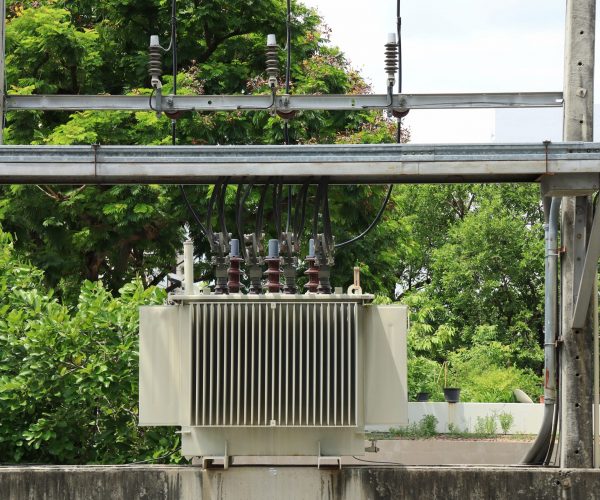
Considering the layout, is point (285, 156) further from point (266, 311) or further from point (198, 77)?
point (198, 77)

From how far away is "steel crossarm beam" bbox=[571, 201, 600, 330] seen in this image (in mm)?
9008

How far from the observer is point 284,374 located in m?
8.61

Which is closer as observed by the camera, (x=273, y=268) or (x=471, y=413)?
(x=273, y=268)

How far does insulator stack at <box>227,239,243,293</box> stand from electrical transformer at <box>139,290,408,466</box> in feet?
1.13

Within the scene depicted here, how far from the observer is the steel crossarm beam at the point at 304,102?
975cm

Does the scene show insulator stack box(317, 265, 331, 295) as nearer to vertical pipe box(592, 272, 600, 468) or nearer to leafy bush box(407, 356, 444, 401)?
vertical pipe box(592, 272, 600, 468)

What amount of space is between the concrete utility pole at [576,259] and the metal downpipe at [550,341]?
0.10 meters

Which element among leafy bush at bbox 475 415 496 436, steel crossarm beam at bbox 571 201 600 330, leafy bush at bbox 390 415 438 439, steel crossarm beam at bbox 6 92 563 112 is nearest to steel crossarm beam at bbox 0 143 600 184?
steel crossarm beam at bbox 571 201 600 330

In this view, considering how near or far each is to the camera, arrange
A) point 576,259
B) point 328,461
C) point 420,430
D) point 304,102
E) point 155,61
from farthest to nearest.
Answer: point 420,430
point 155,61
point 304,102
point 576,259
point 328,461

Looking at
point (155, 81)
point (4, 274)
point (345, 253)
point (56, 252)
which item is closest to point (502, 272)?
point (345, 253)

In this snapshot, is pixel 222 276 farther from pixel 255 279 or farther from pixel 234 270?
pixel 255 279

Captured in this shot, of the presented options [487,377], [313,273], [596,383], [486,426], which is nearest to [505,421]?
[486,426]

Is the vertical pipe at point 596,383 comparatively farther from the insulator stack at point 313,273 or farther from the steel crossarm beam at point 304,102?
the insulator stack at point 313,273

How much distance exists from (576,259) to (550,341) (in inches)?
28.7
